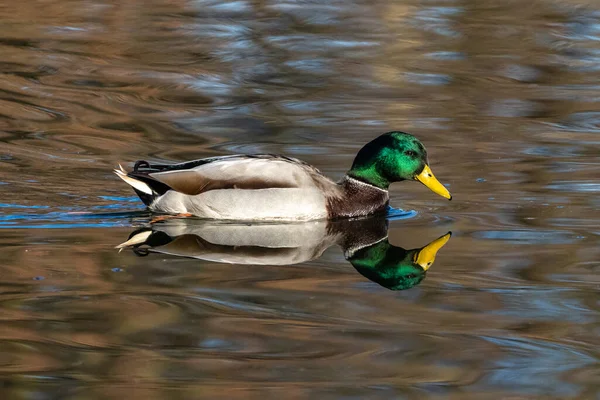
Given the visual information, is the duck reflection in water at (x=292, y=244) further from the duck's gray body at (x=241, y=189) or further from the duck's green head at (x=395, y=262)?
the duck's gray body at (x=241, y=189)

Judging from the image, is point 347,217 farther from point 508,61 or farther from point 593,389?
point 508,61

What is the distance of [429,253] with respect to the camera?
8023 mm

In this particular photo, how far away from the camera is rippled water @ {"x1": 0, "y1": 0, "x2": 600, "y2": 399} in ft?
18.5

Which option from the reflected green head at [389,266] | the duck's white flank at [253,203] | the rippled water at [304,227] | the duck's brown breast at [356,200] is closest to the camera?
the rippled water at [304,227]

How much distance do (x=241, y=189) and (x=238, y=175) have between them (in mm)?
105

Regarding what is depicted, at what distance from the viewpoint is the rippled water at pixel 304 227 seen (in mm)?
5633

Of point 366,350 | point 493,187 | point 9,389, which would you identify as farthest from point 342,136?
point 9,389

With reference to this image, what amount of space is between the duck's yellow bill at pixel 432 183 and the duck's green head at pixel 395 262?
0.73 m

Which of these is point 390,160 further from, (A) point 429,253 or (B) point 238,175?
(A) point 429,253

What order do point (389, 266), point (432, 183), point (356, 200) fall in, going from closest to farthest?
point (389, 266) < point (432, 183) < point (356, 200)

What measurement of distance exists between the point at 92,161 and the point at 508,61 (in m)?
6.49

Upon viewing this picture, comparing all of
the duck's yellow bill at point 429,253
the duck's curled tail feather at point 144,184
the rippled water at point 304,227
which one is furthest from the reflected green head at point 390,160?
the duck's curled tail feather at point 144,184

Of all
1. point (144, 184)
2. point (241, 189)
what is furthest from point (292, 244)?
point (144, 184)

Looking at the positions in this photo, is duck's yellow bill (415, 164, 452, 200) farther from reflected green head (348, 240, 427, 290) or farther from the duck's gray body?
reflected green head (348, 240, 427, 290)
